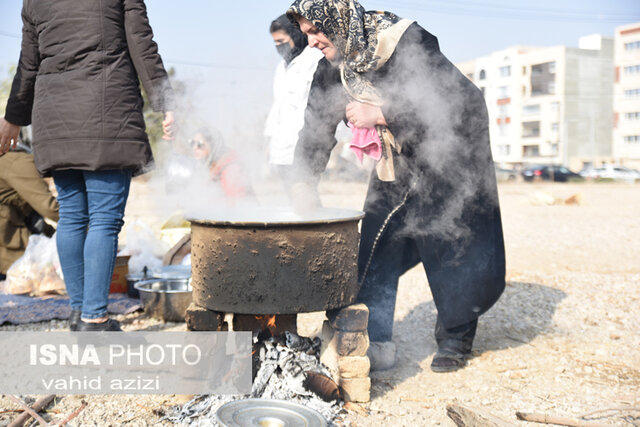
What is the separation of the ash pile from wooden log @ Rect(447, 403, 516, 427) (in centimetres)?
50

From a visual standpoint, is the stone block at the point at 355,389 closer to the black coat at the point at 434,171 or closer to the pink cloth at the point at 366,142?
the black coat at the point at 434,171

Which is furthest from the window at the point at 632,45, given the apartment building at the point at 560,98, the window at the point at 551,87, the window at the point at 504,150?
the window at the point at 504,150

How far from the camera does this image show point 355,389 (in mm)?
2756

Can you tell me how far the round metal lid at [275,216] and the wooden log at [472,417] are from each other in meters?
0.97

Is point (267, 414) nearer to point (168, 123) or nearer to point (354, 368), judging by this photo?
point (354, 368)

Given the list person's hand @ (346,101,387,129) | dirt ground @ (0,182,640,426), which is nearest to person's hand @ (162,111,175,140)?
person's hand @ (346,101,387,129)

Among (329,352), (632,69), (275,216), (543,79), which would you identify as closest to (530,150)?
(543,79)

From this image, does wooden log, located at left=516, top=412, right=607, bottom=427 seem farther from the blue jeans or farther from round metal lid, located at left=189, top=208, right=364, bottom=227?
the blue jeans

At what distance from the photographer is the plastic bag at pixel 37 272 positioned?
4887 mm

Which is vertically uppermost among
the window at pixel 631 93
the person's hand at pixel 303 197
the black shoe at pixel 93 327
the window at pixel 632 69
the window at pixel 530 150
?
the window at pixel 632 69

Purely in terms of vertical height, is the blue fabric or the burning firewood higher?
the burning firewood

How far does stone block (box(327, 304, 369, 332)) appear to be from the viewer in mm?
2771

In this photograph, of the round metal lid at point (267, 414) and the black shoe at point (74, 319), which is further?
the black shoe at point (74, 319)

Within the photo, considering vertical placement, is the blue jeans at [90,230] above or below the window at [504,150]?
above
